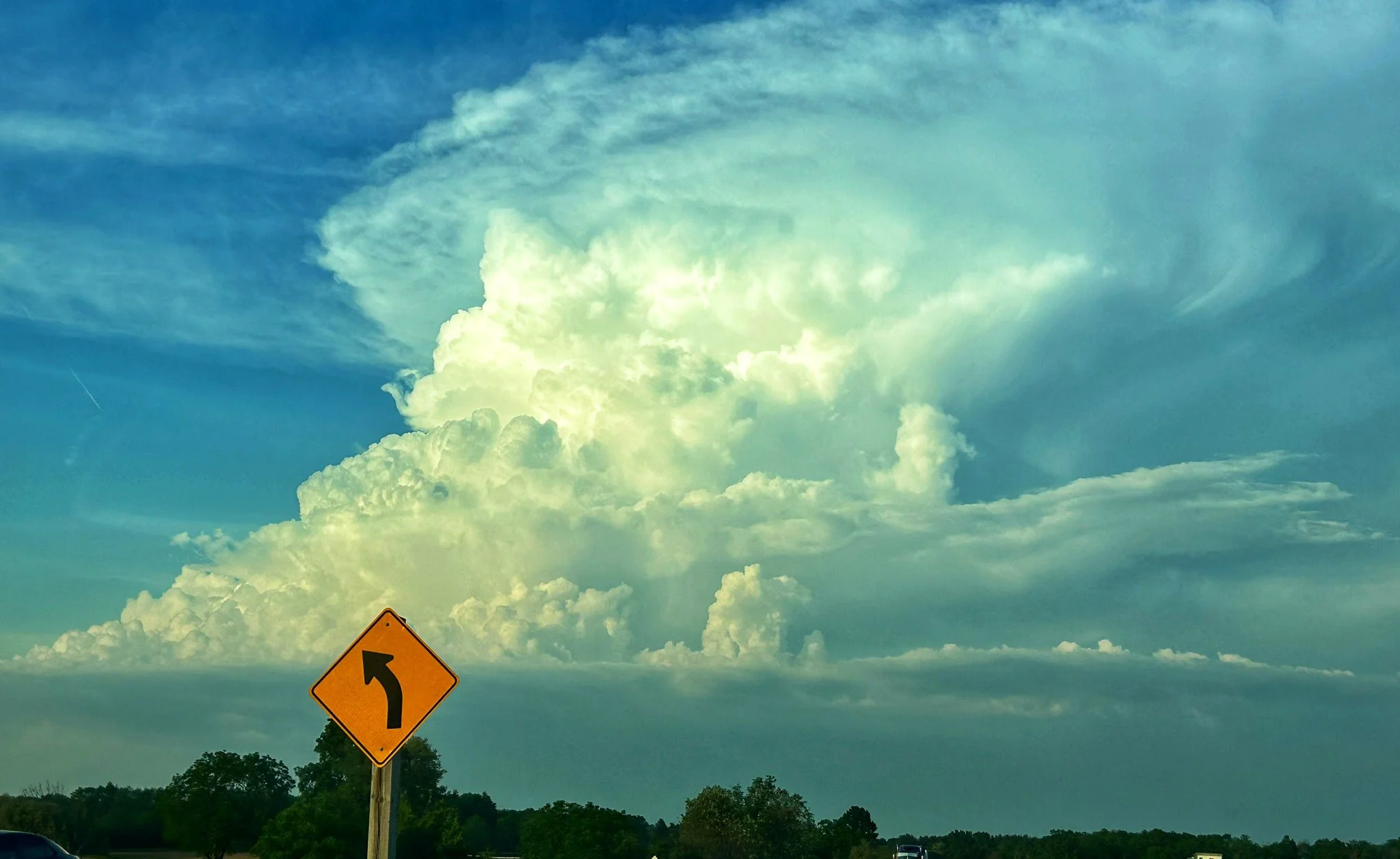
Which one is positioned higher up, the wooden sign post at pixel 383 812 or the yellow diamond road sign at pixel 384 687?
the yellow diamond road sign at pixel 384 687

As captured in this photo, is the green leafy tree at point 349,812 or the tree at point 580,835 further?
the tree at point 580,835

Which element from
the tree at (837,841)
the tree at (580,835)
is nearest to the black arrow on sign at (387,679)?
the tree at (580,835)

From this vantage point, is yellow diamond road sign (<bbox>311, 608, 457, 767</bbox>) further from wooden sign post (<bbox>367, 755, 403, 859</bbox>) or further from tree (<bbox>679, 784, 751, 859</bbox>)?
tree (<bbox>679, 784, 751, 859</bbox>)

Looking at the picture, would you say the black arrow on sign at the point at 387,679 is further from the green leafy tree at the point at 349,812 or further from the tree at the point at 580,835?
the tree at the point at 580,835

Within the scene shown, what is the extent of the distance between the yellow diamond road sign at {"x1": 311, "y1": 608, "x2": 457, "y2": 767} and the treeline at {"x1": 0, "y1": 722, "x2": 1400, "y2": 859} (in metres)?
79.9

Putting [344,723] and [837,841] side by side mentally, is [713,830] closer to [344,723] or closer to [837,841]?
[837,841]

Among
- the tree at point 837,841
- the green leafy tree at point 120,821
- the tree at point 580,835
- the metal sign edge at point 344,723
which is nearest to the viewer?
the metal sign edge at point 344,723

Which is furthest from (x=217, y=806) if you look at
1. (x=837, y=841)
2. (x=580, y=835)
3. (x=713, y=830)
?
(x=837, y=841)

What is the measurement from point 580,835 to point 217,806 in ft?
120

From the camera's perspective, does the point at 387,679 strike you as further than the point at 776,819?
No

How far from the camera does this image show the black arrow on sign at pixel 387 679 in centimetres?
1093

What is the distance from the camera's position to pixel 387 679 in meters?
11.0

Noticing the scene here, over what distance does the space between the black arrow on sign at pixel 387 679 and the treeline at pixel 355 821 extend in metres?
80.0

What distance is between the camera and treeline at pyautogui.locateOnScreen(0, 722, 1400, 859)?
344ft
